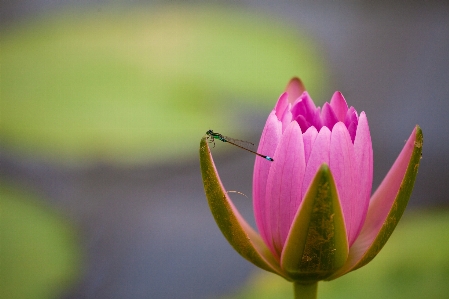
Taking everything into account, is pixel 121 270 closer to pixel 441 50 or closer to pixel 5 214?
pixel 5 214

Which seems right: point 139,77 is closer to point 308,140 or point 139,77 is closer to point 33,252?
point 33,252

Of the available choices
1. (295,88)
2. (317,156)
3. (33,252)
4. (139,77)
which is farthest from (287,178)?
(139,77)

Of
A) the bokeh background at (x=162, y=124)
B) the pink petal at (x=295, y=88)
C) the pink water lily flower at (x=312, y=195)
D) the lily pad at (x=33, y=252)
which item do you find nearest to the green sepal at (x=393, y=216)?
the pink water lily flower at (x=312, y=195)

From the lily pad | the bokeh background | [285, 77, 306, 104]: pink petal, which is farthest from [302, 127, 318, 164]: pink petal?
the lily pad

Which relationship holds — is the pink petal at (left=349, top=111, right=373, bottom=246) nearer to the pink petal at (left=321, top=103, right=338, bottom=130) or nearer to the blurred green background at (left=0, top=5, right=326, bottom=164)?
the pink petal at (left=321, top=103, right=338, bottom=130)

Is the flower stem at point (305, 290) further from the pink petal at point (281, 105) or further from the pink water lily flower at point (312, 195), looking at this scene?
the pink petal at point (281, 105)

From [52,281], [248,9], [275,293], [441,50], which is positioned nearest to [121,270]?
[52,281]
